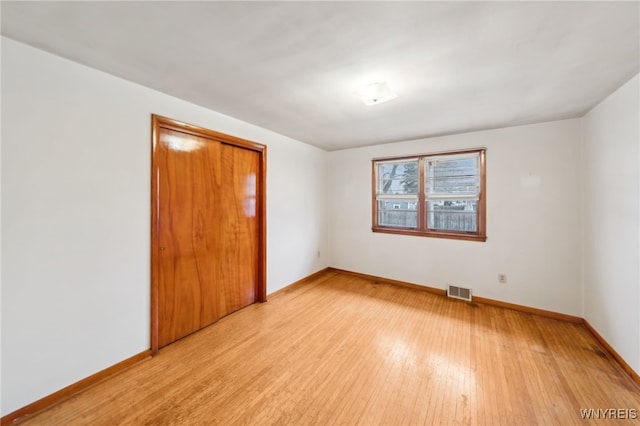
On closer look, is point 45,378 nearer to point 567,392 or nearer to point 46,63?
point 46,63

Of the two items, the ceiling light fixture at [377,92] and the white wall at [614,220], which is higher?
the ceiling light fixture at [377,92]

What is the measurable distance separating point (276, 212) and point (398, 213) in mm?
2051

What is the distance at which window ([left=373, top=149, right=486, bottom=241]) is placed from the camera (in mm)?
3404

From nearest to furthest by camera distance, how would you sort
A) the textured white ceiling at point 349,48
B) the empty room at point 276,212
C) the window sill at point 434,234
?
1. the textured white ceiling at point 349,48
2. the empty room at point 276,212
3. the window sill at point 434,234

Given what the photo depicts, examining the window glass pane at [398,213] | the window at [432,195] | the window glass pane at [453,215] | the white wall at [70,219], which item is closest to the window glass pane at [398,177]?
the window at [432,195]

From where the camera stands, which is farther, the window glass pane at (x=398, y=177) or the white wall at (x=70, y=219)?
the window glass pane at (x=398, y=177)

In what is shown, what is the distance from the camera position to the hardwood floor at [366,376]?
5.15 feet

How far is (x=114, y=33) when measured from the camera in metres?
1.41

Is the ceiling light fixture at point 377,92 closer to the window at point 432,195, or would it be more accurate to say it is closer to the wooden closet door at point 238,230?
the wooden closet door at point 238,230

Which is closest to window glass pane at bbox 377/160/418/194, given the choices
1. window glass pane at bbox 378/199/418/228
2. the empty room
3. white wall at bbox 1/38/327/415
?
window glass pane at bbox 378/199/418/228

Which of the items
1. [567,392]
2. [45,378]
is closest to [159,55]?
[45,378]

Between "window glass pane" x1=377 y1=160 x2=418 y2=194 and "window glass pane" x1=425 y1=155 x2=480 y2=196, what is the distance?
219 millimetres
